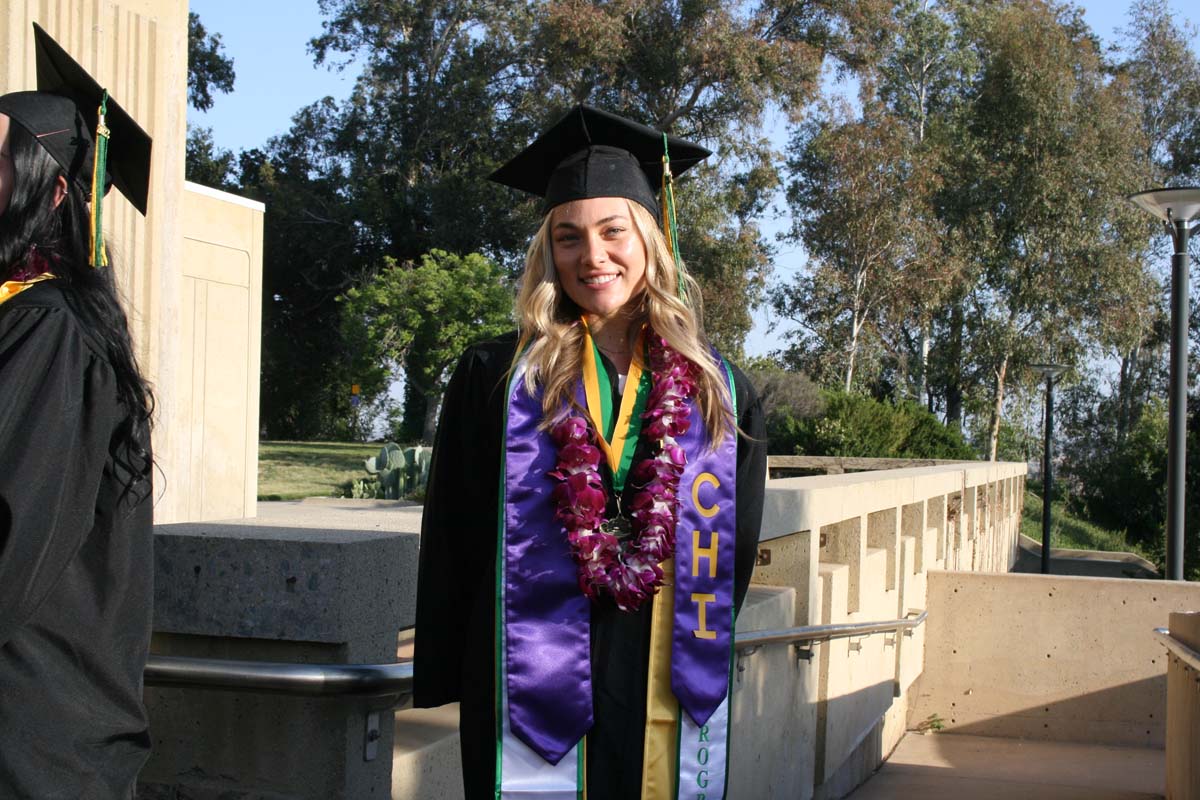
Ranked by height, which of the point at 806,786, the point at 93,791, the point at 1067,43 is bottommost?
the point at 806,786

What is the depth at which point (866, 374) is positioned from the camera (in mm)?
33000

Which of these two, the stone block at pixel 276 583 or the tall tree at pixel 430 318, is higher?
the tall tree at pixel 430 318

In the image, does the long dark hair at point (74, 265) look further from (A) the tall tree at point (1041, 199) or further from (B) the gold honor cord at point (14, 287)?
(A) the tall tree at point (1041, 199)

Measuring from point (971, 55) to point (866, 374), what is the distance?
412 inches

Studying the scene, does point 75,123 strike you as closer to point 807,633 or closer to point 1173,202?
point 807,633

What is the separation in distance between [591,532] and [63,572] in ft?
2.95

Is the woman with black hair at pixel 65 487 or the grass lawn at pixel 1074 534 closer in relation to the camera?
the woman with black hair at pixel 65 487

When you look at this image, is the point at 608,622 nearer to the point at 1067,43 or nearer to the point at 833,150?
the point at 833,150

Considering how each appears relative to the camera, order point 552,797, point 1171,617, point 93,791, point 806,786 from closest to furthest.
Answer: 1. point 93,791
2. point 552,797
3. point 806,786
4. point 1171,617

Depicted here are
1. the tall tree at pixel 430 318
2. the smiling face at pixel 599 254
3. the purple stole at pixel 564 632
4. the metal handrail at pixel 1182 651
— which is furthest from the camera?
the tall tree at pixel 430 318

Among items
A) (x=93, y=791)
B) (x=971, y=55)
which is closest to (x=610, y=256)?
(x=93, y=791)

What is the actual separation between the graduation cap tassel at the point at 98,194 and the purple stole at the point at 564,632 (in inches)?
29.6

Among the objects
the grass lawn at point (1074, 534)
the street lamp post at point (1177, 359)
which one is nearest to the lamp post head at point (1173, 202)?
the street lamp post at point (1177, 359)

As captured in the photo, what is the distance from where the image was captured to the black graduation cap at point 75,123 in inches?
76.5
